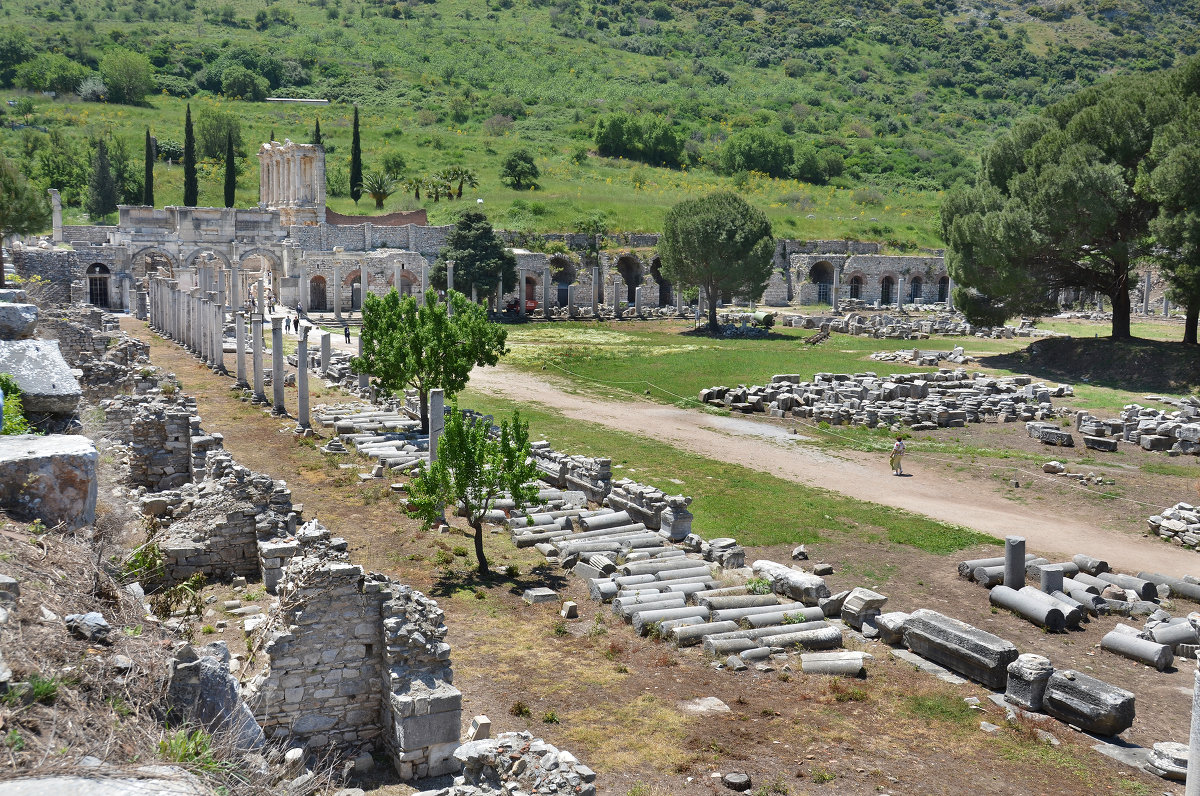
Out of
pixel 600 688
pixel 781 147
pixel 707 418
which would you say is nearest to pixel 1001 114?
pixel 781 147

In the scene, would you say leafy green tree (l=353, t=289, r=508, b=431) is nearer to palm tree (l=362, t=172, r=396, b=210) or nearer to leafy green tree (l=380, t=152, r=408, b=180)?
palm tree (l=362, t=172, r=396, b=210)

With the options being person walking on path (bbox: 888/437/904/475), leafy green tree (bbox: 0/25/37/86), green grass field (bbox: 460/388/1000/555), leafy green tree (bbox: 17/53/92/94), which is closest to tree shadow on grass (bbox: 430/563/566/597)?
green grass field (bbox: 460/388/1000/555)

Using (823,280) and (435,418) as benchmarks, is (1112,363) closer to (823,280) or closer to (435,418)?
(435,418)

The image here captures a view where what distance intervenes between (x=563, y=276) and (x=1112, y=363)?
3824 cm

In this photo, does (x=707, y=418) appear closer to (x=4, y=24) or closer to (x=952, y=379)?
(x=952, y=379)

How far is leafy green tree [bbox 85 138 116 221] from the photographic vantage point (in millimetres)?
69625

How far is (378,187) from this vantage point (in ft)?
241

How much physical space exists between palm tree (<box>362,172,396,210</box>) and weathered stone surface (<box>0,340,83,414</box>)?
2468 inches

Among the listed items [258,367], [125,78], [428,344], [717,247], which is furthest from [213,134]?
[428,344]

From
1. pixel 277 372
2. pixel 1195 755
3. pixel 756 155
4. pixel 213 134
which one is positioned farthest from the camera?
pixel 756 155

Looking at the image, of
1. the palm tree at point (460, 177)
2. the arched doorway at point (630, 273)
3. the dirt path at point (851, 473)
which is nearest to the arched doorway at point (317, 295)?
the palm tree at point (460, 177)

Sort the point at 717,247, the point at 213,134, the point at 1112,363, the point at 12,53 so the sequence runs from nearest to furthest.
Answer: the point at 1112,363
the point at 717,247
the point at 213,134
the point at 12,53

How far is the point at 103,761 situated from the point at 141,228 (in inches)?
2379

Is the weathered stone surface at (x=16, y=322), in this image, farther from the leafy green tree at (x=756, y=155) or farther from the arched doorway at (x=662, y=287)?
the leafy green tree at (x=756, y=155)
